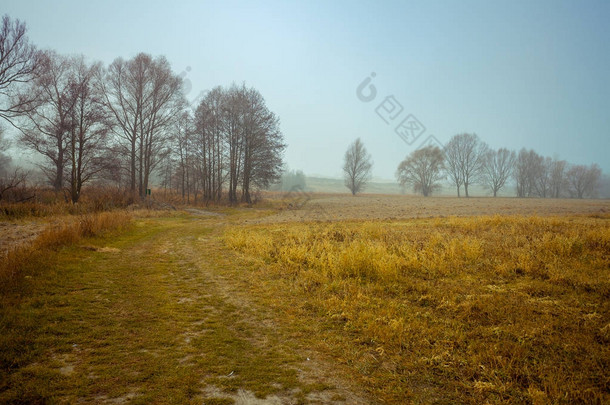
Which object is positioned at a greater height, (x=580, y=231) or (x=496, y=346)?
(x=580, y=231)

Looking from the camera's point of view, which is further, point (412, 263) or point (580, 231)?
point (580, 231)

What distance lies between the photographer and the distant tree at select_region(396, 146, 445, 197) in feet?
217

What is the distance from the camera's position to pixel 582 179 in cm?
7256

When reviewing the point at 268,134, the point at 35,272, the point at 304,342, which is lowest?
the point at 304,342

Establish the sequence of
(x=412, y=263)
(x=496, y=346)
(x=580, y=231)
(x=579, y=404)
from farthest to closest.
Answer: (x=580, y=231), (x=412, y=263), (x=496, y=346), (x=579, y=404)

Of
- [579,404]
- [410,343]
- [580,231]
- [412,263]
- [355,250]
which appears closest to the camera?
[579,404]

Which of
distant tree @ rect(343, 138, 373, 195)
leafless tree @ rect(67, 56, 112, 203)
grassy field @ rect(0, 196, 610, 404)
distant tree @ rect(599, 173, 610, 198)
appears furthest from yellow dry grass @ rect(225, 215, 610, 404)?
distant tree @ rect(599, 173, 610, 198)

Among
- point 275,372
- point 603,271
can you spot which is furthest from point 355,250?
point 603,271

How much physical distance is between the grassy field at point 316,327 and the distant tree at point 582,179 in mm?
89841

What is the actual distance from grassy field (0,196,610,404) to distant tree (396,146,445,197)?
62.7 m

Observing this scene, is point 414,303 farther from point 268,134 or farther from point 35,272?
point 268,134

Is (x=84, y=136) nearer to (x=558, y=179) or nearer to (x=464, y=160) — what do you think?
(x=464, y=160)

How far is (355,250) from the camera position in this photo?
758 cm

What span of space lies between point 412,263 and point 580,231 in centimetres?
698
